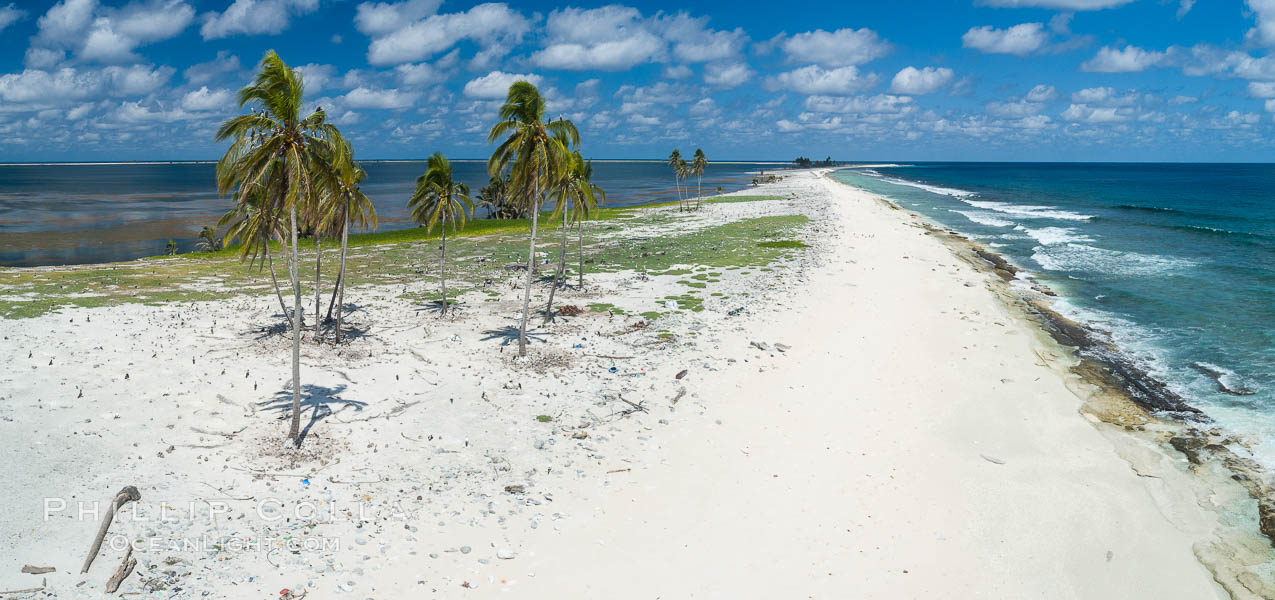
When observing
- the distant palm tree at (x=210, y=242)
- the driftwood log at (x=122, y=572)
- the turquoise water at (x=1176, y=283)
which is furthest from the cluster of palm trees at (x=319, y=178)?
the distant palm tree at (x=210, y=242)

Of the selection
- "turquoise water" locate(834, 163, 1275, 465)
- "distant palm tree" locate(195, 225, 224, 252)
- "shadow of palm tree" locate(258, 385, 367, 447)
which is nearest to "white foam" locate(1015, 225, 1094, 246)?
"turquoise water" locate(834, 163, 1275, 465)

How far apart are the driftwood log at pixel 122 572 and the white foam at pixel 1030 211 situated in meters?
94.2

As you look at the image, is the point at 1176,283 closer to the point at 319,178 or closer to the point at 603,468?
the point at 603,468

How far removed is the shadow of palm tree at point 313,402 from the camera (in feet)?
53.1

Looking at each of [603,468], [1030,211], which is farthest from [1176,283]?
[1030,211]

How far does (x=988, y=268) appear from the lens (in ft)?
140

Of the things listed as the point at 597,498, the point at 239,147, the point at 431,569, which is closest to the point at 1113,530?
the point at 597,498

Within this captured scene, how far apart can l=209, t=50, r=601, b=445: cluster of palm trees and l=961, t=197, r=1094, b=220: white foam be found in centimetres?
7622

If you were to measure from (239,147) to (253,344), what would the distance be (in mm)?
11825

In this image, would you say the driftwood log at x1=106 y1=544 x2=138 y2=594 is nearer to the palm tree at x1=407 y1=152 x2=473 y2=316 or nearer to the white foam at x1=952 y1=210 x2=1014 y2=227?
the palm tree at x1=407 y1=152 x2=473 y2=316

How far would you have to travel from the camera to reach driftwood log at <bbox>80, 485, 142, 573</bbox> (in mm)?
10039

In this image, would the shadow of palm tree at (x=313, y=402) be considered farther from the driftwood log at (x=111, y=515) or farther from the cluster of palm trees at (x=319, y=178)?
the driftwood log at (x=111, y=515)

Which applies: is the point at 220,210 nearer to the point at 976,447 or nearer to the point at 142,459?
the point at 142,459

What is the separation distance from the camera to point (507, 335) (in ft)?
78.4
